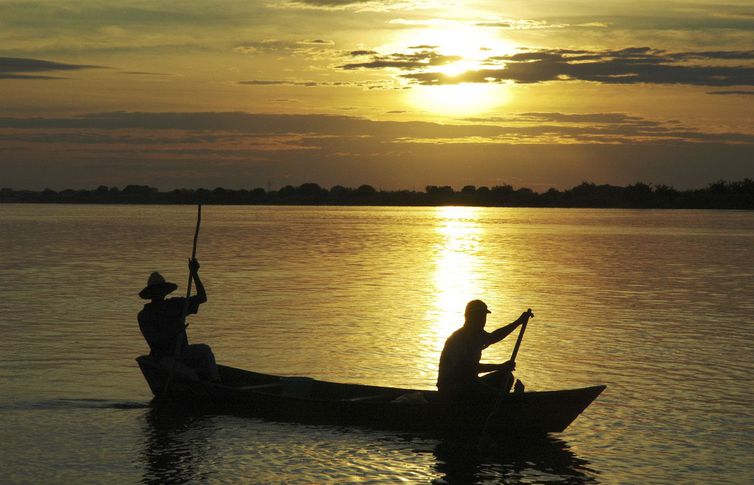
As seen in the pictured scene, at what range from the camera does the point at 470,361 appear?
1259 centimetres

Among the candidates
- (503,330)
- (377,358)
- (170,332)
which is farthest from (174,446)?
(377,358)

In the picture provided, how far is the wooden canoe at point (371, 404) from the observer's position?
12.6 meters

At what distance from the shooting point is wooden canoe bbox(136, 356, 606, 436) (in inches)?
498

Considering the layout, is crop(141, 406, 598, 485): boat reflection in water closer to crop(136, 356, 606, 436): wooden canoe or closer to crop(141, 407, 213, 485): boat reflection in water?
crop(141, 407, 213, 485): boat reflection in water

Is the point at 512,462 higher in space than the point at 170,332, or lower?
lower

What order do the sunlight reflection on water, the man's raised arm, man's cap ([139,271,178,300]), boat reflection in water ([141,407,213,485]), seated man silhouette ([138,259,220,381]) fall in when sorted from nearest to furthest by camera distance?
1. boat reflection in water ([141,407,213,485])
2. the sunlight reflection on water
3. the man's raised arm
4. man's cap ([139,271,178,300])
5. seated man silhouette ([138,259,220,381])

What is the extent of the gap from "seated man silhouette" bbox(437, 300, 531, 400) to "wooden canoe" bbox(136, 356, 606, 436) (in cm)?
15

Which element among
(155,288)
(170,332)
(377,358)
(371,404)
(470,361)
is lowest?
(377,358)

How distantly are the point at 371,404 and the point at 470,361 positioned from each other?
1.43 m

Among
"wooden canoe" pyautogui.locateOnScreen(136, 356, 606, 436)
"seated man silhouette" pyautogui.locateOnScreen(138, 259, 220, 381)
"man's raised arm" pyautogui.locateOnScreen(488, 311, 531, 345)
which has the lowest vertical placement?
"wooden canoe" pyautogui.locateOnScreen(136, 356, 606, 436)

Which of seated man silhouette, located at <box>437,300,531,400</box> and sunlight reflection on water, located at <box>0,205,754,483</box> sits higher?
seated man silhouette, located at <box>437,300,531,400</box>

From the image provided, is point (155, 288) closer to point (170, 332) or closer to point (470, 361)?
point (170, 332)

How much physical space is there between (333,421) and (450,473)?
2.33 metres

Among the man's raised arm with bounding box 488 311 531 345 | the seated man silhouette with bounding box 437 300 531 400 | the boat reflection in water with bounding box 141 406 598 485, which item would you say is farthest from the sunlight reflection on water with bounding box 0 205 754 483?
the man's raised arm with bounding box 488 311 531 345
